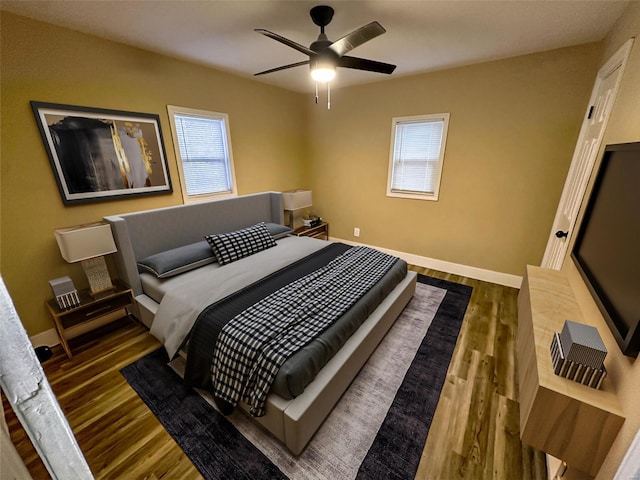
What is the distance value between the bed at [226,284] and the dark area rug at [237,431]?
0.53 feet

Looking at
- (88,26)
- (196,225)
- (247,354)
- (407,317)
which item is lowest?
(407,317)

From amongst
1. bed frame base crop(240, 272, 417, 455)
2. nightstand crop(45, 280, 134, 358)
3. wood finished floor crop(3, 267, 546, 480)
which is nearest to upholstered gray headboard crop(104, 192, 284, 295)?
nightstand crop(45, 280, 134, 358)

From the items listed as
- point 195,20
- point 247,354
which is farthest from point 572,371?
point 195,20

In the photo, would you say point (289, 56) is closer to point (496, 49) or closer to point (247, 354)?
point (496, 49)

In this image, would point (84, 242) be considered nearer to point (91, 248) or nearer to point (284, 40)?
point (91, 248)

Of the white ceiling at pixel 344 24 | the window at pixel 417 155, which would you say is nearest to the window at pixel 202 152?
the white ceiling at pixel 344 24

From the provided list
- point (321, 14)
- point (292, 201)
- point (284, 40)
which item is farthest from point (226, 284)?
point (321, 14)

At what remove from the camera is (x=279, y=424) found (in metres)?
1.50

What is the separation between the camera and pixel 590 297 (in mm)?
1611

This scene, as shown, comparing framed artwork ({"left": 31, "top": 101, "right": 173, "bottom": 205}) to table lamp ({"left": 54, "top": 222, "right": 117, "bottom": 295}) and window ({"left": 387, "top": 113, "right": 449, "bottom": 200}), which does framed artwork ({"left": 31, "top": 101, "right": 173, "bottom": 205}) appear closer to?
table lamp ({"left": 54, "top": 222, "right": 117, "bottom": 295})

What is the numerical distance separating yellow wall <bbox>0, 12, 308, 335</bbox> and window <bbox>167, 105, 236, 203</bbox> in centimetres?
10

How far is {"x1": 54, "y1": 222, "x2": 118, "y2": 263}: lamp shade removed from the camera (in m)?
2.07

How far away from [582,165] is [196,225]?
3.86 m

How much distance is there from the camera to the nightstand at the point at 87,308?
2164 mm
